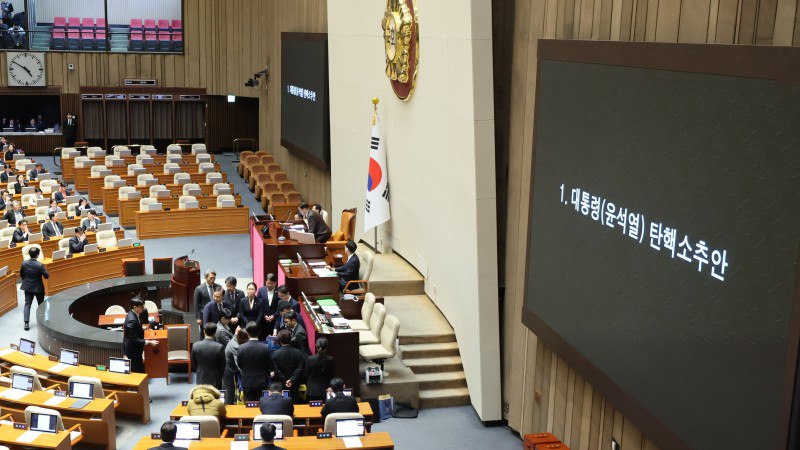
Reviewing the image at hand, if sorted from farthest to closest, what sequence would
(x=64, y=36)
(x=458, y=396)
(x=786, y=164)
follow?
(x=64, y=36), (x=458, y=396), (x=786, y=164)

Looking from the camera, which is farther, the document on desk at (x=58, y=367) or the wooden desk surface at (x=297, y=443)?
the document on desk at (x=58, y=367)

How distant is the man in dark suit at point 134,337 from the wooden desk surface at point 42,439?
2.42m

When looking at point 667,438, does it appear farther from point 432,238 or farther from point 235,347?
point 432,238

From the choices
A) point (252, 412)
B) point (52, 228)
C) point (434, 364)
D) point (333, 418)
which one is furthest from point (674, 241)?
point (52, 228)

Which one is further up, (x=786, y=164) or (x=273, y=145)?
(x=786, y=164)

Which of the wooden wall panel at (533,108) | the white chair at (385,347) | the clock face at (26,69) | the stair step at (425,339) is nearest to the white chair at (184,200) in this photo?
the stair step at (425,339)

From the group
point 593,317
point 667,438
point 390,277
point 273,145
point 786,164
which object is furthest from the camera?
point 273,145

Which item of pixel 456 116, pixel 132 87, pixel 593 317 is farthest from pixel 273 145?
pixel 593 317

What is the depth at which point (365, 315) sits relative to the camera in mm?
12766

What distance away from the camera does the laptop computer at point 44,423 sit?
31.4 ft

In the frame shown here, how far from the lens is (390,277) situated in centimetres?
1440

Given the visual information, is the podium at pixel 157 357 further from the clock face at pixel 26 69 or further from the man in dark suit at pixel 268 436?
the clock face at pixel 26 69

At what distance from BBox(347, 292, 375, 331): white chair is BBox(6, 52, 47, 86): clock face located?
1954 centimetres

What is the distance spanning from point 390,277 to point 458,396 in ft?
9.03
